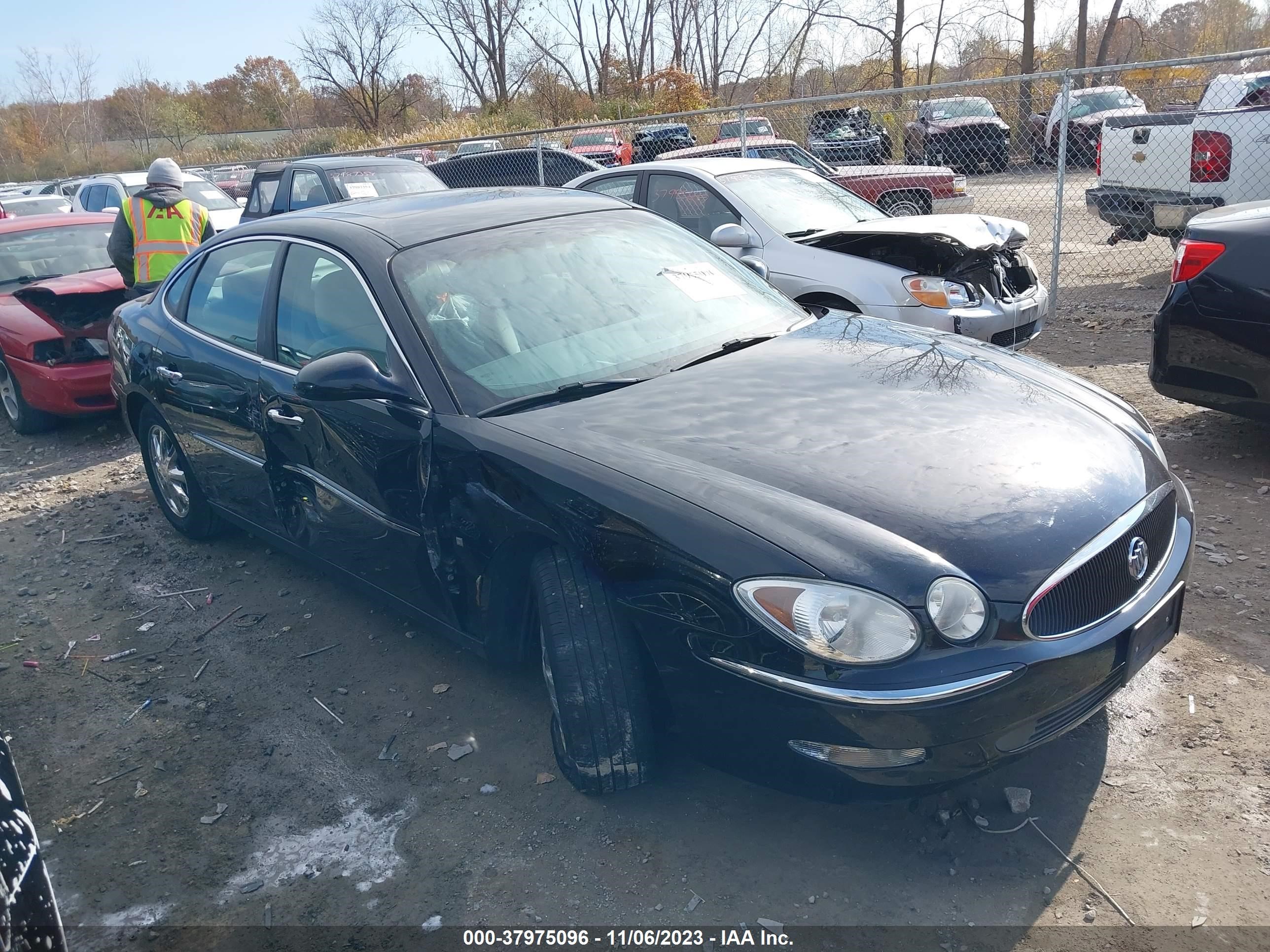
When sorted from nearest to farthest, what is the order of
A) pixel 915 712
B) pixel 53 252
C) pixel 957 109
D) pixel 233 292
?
pixel 915 712
pixel 233 292
pixel 53 252
pixel 957 109

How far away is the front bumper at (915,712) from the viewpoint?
2297mm

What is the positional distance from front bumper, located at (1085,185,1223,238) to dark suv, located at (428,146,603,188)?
21.5 feet

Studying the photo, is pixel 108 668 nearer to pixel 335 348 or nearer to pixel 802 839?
pixel 335 348

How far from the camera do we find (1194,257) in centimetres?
487

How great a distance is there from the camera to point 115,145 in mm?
49188

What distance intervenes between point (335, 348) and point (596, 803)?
186 cm

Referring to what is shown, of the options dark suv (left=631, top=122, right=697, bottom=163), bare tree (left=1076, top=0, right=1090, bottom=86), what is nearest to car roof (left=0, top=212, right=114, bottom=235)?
dark suv (left=631, top=122, right=697, bottom=163)

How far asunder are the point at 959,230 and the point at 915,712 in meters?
5.19

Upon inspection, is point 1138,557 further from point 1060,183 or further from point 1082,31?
point 1082,31

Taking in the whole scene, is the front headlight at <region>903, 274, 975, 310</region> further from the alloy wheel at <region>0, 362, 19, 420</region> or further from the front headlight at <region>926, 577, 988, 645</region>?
the alloy wheel at <region>0, 362, 19, 420</region>

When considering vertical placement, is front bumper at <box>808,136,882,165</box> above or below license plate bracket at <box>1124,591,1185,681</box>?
above

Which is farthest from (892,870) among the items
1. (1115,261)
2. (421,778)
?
(1115,261)

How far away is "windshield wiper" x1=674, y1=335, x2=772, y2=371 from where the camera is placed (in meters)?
3.50

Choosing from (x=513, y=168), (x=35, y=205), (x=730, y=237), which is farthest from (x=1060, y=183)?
(x=35, y=205)
